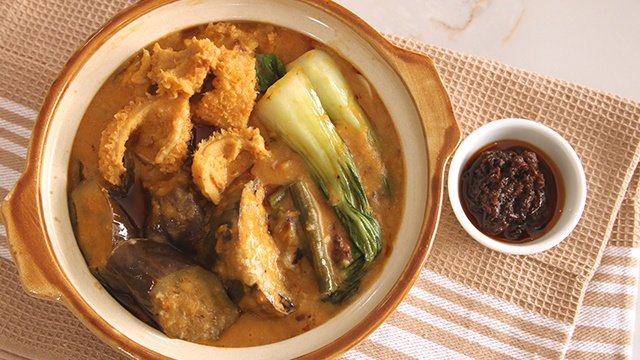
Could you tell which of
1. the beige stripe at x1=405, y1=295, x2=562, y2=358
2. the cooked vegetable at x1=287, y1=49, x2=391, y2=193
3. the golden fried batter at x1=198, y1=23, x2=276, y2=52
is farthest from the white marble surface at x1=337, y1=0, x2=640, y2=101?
the beige stripe at x1=405, y1=295, x2=562, y2=358

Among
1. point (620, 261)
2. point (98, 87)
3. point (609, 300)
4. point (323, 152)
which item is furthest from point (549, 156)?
point (98, 87)

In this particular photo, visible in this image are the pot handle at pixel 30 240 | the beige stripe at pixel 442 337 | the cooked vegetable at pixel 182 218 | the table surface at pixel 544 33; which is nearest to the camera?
the pot handle at pixel 30 240

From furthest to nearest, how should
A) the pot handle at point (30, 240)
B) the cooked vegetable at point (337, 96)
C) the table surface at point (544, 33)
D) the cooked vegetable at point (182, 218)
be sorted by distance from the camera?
the table surface at point (544, 33)
the cooked vegetable at point (337, 96)
the cooked vegetable at point (182, 218)
the pot handle at point (30, 240)

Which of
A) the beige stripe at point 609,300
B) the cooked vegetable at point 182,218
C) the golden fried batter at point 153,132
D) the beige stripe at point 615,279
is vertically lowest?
the beige stripe at point 609,300

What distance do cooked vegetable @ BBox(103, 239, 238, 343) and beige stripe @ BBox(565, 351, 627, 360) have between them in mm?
1582

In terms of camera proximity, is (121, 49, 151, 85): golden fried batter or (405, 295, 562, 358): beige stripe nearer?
(121, 49, 151, 85): golden fried batter

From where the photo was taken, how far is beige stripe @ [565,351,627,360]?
124 inches

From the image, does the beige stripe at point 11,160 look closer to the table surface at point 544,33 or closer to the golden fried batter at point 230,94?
the golden fried batter at point 230,94

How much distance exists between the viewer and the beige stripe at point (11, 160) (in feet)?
10.2

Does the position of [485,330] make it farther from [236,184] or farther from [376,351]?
[236,184]

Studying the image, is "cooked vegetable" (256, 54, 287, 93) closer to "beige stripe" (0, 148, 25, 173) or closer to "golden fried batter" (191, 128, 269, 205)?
"golden fried batter" (191, 128, 269, 205)

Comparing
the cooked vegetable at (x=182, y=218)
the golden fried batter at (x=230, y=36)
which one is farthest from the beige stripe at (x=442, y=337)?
the golden fried batter at (x=230, y=36)

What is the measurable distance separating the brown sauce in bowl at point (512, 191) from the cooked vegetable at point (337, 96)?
48 cm

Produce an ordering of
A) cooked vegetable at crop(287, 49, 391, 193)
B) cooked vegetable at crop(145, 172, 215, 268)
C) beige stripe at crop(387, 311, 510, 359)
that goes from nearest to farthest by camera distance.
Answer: cooked vegetable at crop(145, 172, 215, 268), cooked vegetable at crop(287, 49, 391, 193), beige stripe at crop(387, 311, 510, 359)
